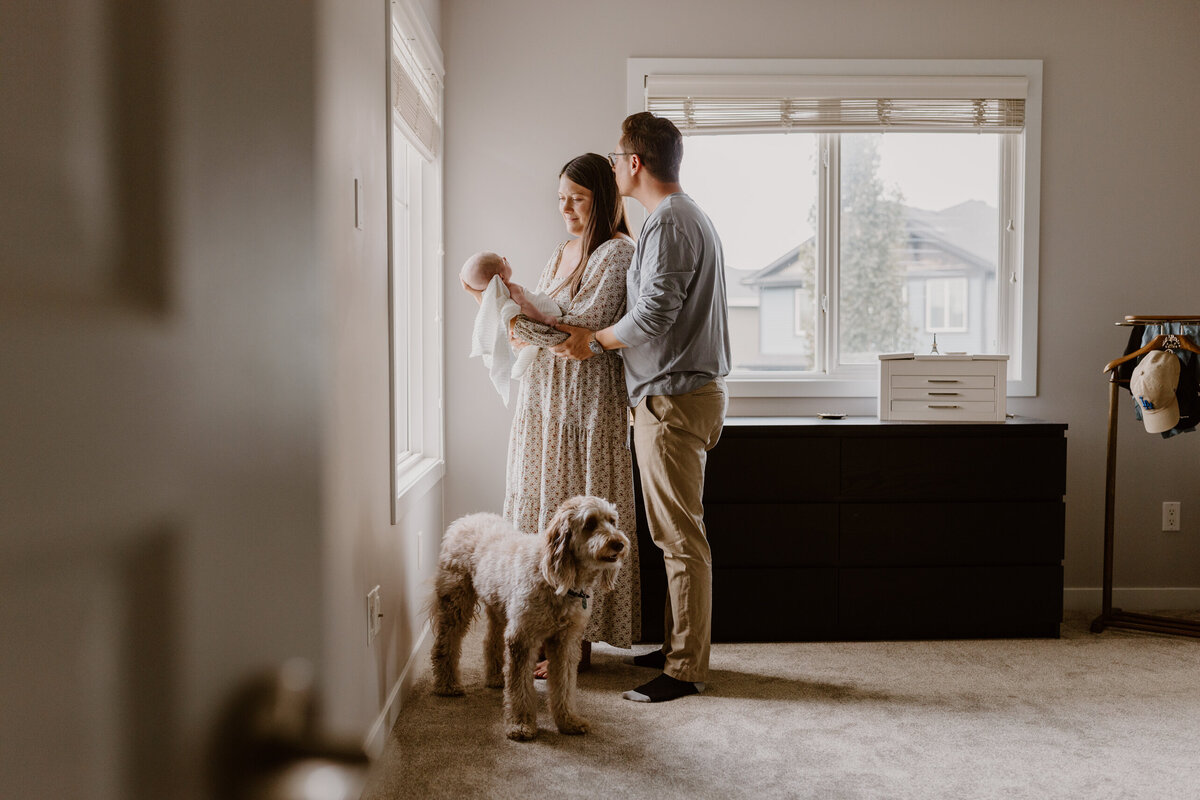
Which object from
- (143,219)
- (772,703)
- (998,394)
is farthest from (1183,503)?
(143,219)

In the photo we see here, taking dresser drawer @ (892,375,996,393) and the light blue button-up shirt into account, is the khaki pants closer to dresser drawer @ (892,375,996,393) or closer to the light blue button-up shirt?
the light blue button-up shirt

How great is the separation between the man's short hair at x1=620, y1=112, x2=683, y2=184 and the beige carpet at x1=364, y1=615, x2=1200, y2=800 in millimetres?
1553

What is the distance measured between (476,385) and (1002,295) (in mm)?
2134

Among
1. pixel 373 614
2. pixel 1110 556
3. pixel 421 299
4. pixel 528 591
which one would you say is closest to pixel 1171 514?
pixel 1110 556

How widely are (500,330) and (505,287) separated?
13 centimetres

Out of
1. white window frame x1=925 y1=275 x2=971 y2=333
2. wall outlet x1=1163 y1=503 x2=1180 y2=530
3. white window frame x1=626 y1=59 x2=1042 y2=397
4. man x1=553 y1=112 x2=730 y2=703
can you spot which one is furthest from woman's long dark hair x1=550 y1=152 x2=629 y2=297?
wall outlet x1=1163 y1=503 x2=1180 y2=530

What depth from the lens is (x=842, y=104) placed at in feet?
12.0

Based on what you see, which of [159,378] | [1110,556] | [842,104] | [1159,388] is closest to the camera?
[159,378]

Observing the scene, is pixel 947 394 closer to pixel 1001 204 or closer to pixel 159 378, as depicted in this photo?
pixel 1001 204

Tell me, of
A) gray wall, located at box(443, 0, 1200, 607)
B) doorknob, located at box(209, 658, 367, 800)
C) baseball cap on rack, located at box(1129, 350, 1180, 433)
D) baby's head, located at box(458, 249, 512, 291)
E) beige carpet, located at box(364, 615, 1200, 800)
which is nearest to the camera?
doorknob, located at box(209, 658, 367, 800)

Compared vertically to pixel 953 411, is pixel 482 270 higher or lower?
higher

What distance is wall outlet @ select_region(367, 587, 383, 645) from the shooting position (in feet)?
7.38

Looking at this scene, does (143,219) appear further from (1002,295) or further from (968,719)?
(1002,295)

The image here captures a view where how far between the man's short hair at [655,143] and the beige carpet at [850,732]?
Result: 5.10 ft
